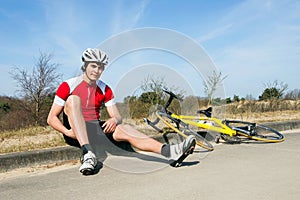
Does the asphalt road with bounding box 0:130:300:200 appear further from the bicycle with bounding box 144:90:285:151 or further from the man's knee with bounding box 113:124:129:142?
the bicycle with bounding box 144:90:285:151

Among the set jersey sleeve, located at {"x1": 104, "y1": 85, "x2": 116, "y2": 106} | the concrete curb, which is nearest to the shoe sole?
jersey sleeve, located at {"x1": 104, "y1": 85, "x2": 116, "y2": 106}

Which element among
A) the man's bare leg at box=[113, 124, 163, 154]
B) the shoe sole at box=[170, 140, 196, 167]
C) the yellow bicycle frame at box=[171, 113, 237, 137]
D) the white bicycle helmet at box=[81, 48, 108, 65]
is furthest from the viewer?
the yellow bicycle frame at box=[171, 113, 237, 137]

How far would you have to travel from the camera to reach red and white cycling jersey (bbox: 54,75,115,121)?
3.26 m

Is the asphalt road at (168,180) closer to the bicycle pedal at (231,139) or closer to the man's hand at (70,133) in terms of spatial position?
the man's hand at (70,133)

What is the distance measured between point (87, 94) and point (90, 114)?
0.83ft

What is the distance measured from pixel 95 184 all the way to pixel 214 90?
4.10 m

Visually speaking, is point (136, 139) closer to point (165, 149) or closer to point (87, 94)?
point (165, 149)

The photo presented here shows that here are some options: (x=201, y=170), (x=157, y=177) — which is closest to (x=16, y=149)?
(x=157, y=177)

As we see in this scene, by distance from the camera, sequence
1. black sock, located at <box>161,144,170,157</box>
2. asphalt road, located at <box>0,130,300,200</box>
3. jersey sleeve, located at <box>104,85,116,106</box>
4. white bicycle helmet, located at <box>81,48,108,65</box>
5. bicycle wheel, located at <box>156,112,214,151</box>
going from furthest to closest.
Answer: bicycle wheel, located at <box>156,112,214,151</box> → jersey sleeve, located at <box>104,85,116,106</box> → white bicycle helmet, located at <box>81,48,108,65</box> → black sock, located at <box>161,144,170,157</box> → asphalt road, located at <box>0,130,300,200</box>

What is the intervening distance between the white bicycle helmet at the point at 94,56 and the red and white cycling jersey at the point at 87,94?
24 cm

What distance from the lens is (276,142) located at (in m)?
5.43

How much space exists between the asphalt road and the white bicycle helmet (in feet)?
4.24

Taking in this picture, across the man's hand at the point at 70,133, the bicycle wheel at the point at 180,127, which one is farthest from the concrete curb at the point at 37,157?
the bicycle wheel at the point at 180,127

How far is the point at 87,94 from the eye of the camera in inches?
135
